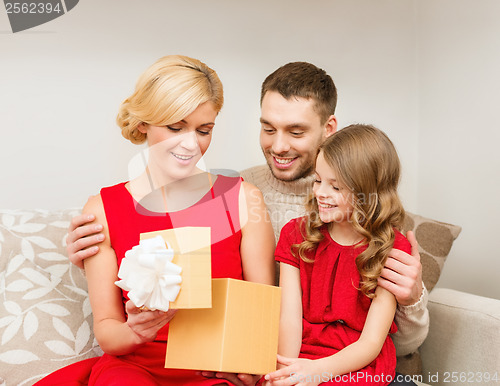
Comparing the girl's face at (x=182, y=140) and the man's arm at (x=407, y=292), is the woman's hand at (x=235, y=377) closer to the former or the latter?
the man's arm at (x=407, y=292)

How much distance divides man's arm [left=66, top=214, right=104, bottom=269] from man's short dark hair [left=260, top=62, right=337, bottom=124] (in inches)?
26.2

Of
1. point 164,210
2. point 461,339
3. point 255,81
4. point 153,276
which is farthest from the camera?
point 255,81

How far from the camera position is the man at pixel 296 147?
1360mm

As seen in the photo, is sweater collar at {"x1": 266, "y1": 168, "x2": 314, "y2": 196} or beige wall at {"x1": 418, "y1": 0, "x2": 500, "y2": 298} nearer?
sweater collar at {"x1": 266, "y1": 168, "x2": 314, "y2": 196}

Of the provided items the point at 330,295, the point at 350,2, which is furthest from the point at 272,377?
the point at 350,2

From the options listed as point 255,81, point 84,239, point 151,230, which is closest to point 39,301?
point 84,239

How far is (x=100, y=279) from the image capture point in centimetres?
128

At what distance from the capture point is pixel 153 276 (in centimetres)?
92

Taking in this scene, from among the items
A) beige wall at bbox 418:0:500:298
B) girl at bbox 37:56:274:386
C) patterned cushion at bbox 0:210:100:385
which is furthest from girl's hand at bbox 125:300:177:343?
beige wall at bbox 418:0:500:298

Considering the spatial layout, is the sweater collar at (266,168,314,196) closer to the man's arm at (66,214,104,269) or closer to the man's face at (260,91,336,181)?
the man's face at (260,91,336,181)

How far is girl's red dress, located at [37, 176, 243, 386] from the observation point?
3.96ft

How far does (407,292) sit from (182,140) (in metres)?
0.66

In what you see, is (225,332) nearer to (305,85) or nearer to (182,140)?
(182,140)

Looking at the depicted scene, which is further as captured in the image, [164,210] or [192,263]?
[164,210]
